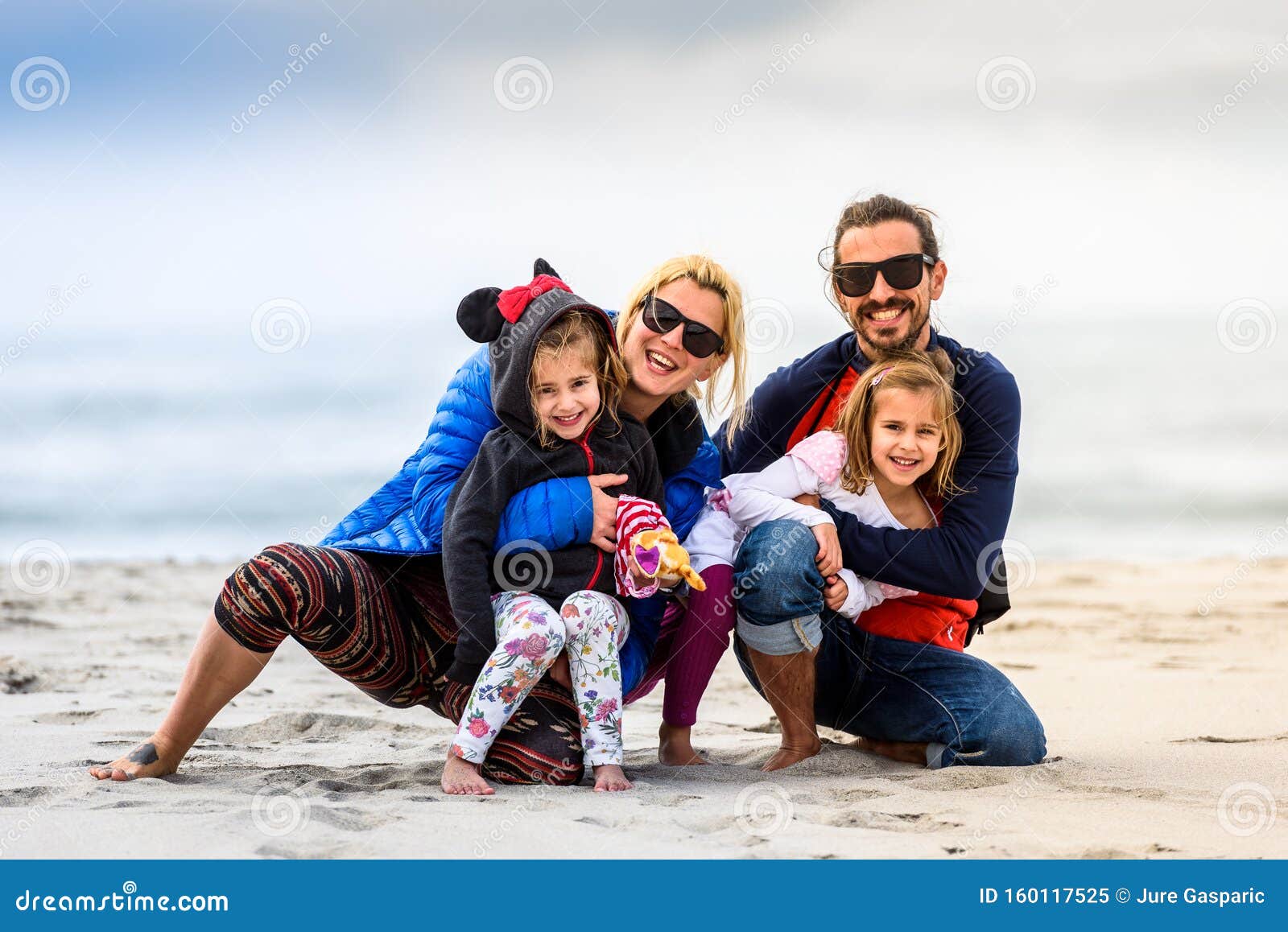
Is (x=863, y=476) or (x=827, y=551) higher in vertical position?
(x=863, y=476)

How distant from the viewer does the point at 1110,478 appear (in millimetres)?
13648

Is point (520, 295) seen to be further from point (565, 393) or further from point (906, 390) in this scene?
point (906, 390)

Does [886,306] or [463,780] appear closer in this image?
[463,780]

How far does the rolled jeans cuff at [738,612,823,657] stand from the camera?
315 cm

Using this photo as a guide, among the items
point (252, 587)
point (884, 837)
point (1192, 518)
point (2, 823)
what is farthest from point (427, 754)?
point (1192, 518)

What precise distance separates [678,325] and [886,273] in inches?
29.1

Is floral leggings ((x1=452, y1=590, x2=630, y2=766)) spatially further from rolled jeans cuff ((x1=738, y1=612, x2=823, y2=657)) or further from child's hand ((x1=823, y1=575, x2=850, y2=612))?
child's hand ((x1=823, y1=575, x2=850, y2=612))

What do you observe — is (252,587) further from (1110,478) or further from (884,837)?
(1110,478)

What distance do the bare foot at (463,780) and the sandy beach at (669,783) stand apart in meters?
0.04

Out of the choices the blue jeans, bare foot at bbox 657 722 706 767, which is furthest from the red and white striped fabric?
bare foot at bbox 657 722 706 767

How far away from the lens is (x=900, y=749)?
3.39 metres

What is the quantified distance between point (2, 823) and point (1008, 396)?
2.69 metres

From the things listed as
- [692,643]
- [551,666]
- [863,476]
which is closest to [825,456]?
[863,476]

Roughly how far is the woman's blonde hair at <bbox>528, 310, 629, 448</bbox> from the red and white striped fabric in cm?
25
